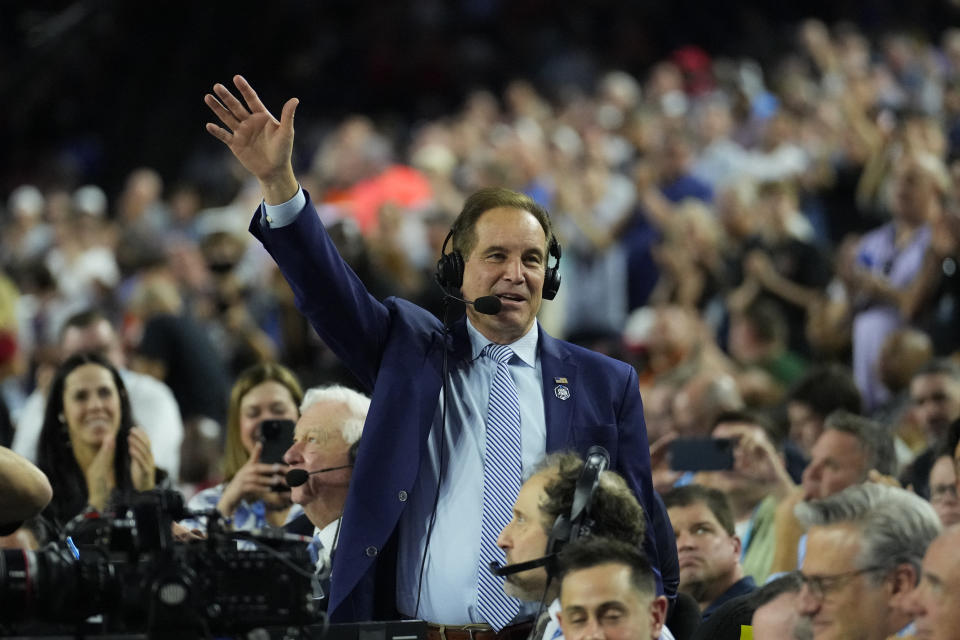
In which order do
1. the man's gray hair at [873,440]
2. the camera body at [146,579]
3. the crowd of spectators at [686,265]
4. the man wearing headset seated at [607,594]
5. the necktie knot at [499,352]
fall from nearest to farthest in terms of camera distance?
1. the camera body at [146,579]
2. the man wearing headset seated at [607,594]
3. the necktie knot at [499,352]
4. the man's gray hair at [873,440]
5. the crowd of spectators at [686,265]

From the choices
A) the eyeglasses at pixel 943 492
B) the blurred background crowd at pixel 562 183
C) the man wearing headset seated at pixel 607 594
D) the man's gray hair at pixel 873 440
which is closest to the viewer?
the man wearing headset seated at pixel 607 594

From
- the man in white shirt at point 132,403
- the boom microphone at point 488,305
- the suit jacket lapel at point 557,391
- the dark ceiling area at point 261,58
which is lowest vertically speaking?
the suit jacket lapel at point 557,391

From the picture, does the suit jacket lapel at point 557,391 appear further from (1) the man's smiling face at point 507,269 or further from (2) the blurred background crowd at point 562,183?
(2) the blurred background crowd at point 562,183

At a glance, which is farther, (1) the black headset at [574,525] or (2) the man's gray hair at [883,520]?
(2) the man's gray hair at [883,520]

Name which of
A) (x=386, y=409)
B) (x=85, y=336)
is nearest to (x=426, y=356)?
(x=386, y=409)

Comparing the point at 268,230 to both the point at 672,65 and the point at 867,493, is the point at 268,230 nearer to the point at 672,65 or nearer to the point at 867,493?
the point at 867,493

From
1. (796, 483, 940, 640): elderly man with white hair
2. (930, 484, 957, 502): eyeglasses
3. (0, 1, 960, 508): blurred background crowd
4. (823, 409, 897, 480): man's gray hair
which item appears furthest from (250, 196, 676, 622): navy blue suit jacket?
(0, 1, 960, 508): blurred background crowd

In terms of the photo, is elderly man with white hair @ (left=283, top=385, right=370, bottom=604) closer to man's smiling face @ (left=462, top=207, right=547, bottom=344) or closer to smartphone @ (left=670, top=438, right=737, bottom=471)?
man's smiling face @ (left=462, top=207, right=547, bottom=344)

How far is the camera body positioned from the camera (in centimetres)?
296

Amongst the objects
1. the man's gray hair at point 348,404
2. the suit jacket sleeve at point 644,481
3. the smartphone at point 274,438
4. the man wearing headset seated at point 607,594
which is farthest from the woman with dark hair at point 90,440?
the man wearing headset seated at point 607,594

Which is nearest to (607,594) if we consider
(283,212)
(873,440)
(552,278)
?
(552,278)

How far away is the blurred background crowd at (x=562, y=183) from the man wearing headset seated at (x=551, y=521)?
2511 millimetres

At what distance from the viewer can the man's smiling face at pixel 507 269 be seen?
3756mm

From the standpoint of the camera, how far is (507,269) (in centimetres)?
375
